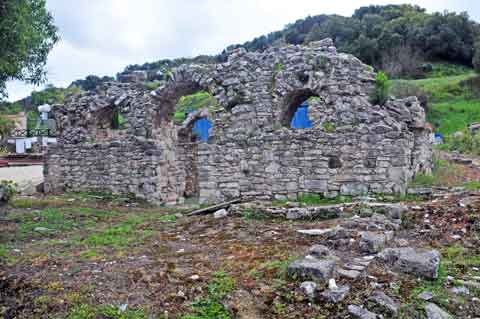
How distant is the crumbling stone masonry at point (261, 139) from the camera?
33.8 feet

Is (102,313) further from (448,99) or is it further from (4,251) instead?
(448,99)

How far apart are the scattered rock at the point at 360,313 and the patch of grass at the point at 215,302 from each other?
1.26 meters

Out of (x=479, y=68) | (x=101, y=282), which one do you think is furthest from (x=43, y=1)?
(x=479, y=68)

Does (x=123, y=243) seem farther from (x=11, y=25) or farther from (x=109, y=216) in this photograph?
(x=11, y=25)

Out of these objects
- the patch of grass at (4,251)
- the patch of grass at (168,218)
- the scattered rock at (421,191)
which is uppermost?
the scattered rock at (421,191)

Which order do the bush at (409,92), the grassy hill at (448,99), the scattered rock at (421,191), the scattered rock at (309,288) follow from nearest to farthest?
the scattered rock at (309,288)
the scattered rock at (421,191)
the grassy hill at (448,99)
the bush at (409,92)

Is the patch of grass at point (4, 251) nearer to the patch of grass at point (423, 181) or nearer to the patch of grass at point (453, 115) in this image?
the patch of grass at point (423, 181)

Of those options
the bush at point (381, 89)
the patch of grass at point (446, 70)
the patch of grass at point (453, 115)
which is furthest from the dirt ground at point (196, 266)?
the patch of grass at point (446, 70)

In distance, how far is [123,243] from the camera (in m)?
7.74

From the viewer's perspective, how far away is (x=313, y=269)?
4.89 m

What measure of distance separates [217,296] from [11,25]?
21.0ft

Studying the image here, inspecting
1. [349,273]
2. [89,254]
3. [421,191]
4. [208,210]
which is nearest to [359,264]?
[349,273]

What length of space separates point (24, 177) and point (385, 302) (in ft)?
60.8

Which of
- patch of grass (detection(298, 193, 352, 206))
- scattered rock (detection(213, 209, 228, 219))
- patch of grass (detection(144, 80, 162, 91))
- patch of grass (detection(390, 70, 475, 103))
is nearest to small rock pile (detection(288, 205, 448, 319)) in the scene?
patch of grass (detection(298, 193, 352, 206))
